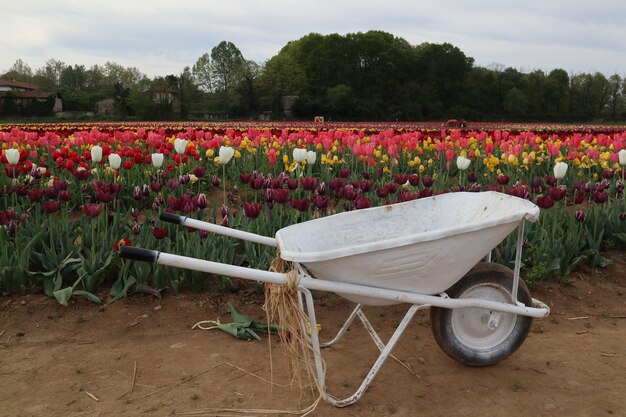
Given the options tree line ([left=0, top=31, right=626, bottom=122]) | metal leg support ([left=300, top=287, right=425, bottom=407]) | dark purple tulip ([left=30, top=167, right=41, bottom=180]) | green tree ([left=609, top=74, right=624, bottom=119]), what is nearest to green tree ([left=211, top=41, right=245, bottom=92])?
tree line ([left=0, top=31, right=626, bottom=122])

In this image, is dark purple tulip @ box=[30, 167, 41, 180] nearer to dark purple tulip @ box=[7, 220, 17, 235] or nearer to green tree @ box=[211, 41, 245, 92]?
dark purple tulip @ box=[7, 220, 17, 235]

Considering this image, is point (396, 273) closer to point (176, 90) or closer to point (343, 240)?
point (343, 240)

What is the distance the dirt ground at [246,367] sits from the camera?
2752mm

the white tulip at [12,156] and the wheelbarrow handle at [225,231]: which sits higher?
the white tulip at [12,156]

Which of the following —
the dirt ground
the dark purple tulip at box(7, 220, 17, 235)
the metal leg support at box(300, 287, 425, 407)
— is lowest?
the dirt ground

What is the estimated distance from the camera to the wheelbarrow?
97.8 inches

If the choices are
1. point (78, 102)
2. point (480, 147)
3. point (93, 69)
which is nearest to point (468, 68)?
point (78, 102)

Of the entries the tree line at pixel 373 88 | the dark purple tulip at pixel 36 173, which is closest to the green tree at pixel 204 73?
the tree line at pixel 373 88

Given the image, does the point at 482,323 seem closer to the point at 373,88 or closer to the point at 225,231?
the point at 225,231

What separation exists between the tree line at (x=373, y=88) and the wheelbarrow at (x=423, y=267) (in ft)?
146

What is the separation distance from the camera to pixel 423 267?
260 centimetres

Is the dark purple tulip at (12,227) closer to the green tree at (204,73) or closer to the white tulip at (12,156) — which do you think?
the white tulip at (12,156)

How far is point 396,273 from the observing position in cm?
260

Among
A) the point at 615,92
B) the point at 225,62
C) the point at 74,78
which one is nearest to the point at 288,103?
the point at 225,62
